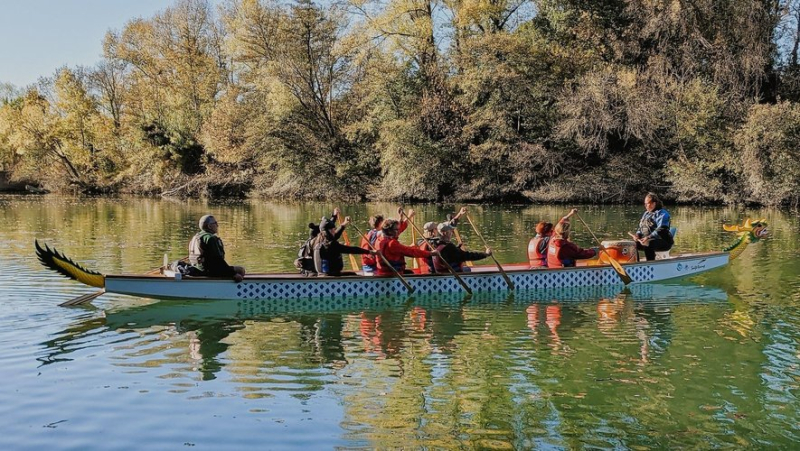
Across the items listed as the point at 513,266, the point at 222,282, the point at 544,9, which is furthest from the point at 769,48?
the point at 222,282

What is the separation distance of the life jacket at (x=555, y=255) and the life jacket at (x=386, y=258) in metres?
3.09

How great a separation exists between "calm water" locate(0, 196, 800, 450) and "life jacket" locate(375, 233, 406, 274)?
673 millimetres

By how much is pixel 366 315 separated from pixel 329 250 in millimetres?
1641

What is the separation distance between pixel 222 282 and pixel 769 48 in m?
35.2

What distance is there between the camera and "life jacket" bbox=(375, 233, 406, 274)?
12.9 m

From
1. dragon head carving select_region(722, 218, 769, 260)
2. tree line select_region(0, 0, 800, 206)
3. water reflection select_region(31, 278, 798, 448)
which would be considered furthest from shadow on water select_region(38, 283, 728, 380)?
tree line select_region(0, 0, 800, 206)

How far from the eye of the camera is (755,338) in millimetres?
9930

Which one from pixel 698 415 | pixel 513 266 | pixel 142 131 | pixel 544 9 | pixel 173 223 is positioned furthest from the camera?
pixel 142 131

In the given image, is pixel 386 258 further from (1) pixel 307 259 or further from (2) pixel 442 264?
(1) pixel 307 259

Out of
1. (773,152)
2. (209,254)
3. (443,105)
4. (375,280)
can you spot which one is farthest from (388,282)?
(443,105)

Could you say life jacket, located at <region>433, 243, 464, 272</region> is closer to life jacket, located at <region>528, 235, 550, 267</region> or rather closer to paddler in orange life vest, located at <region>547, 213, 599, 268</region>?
life jacket, located at <region>528, 235, 550, 267</region>

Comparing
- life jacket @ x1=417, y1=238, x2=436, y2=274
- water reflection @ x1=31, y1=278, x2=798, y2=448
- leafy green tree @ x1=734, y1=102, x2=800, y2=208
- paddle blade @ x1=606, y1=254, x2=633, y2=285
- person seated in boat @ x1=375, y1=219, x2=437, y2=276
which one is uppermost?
leafy green tree @ x1=734, y1=102, x2=800, y2=208

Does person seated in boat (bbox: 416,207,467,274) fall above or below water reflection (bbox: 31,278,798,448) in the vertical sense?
above

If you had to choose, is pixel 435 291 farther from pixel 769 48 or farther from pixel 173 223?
pixel 769 48
